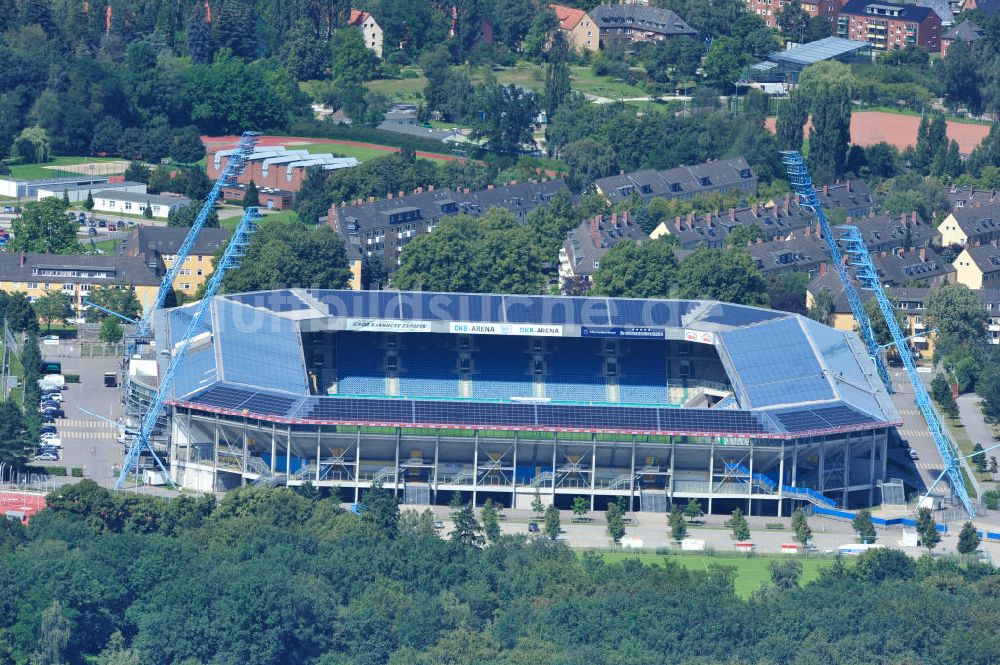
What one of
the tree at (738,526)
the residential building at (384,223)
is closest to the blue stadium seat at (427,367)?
the tree at (738,526)

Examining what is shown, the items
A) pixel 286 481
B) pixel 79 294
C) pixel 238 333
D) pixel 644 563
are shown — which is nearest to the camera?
pixel 644 563

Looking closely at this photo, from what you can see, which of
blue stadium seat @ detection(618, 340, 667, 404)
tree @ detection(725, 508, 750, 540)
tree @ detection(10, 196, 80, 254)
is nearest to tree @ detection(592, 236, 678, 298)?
blue stadium seat @ detection(618, 340, 667, 404)

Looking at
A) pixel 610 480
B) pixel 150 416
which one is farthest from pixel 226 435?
pixel 610 480

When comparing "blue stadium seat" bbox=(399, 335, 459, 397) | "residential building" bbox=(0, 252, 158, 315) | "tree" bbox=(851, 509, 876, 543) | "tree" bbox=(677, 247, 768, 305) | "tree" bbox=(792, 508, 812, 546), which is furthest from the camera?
"residential building" bbox=(0, 252, 158, 315)

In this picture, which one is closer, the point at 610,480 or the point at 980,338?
the point at 610,480

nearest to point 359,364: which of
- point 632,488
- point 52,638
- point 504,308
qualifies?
point 504,308

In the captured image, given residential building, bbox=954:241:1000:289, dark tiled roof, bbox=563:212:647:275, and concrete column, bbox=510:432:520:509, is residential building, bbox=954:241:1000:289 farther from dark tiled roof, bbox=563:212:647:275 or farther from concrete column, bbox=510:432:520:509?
concrete column, bbox=510:432:520:509

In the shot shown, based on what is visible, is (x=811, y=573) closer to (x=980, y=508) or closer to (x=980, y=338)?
(x=980, y=508)
